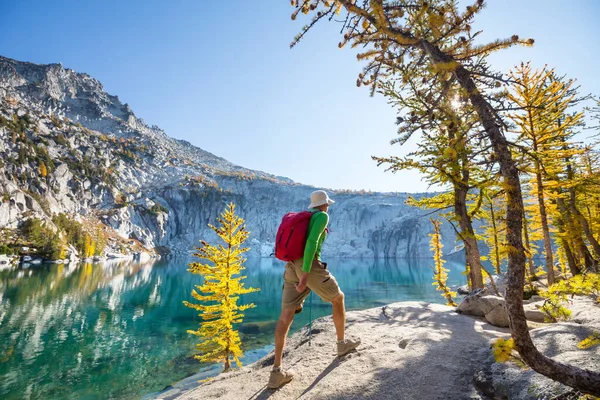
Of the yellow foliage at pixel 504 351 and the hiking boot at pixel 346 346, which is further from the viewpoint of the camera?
the hiking boot at pixel 346 346

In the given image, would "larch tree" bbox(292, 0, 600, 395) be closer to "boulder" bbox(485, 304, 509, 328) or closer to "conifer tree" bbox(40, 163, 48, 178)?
"boulder" bbox(485, 304, 509, 328)

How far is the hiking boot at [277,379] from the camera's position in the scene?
3689 mm

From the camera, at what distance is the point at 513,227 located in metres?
2.92

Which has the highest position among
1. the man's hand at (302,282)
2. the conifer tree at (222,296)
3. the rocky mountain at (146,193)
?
the rocky mountain at (146,193)

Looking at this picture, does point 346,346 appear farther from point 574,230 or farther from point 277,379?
point 574,230

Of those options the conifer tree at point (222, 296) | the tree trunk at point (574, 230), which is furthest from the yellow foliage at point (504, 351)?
the tree trunk at point (574, 230)

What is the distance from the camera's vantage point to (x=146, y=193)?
476 feet

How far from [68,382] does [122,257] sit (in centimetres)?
10638

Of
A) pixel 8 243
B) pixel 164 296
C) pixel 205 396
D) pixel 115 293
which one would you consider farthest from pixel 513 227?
pixel 8 243

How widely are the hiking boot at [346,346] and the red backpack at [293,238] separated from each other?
170 cm

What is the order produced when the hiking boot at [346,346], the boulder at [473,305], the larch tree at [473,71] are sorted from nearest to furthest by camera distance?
the larch tree at [473,71]
the hiking boot at [346,346]
the boulder at [473,305]

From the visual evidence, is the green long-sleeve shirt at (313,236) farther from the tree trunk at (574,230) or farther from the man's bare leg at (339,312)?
the tree trunk at (574,230)

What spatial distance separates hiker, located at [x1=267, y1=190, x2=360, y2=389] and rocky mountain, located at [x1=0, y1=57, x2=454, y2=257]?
11883 cm

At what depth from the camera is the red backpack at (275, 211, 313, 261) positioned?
149 inches
